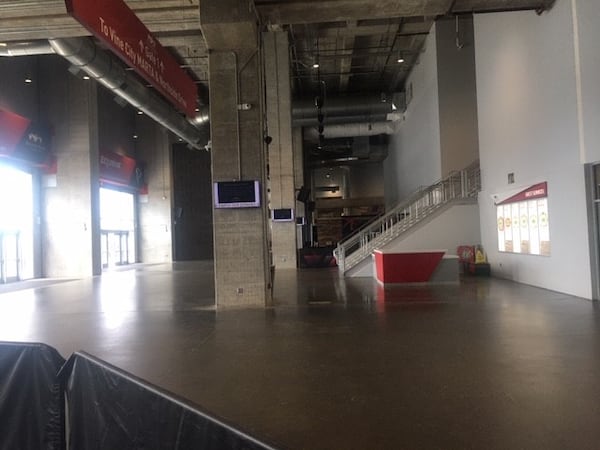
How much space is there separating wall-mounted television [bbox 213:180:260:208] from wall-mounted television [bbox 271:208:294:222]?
946 centimetres

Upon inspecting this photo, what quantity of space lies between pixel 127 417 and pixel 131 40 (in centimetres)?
509

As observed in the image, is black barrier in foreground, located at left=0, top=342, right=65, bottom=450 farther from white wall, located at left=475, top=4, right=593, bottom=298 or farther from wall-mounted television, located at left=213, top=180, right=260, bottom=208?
white wall, located at left=475, top=4, right=593, bottom=298

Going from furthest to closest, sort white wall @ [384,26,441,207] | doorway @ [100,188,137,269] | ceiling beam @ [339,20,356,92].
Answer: doorway @ [100,188,137,269] < white wall @ [384,26,441,207] < ceiling beam @ [339,20,356,92]

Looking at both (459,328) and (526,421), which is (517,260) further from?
(526,421)

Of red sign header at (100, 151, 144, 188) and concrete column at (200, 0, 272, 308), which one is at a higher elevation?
red sign header at (100, 151, 144, 188)

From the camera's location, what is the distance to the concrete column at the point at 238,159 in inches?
344

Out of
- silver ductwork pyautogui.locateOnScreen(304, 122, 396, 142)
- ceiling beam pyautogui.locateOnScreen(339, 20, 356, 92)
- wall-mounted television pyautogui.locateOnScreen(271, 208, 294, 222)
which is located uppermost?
ceiling beam pyautogui.locateOnScreen(339, 20, 356, 92)

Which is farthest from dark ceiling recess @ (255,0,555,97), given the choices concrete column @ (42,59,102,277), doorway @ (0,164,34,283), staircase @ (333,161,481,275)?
doorway @ (0,164,34,283)

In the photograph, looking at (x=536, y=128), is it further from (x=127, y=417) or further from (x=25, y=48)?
(x=25, y=48)

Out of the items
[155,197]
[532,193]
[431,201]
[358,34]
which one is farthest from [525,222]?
[155,197]

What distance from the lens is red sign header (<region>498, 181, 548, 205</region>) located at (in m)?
9.54

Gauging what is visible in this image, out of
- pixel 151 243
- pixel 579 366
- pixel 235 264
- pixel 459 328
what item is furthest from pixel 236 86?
pixel 151 243

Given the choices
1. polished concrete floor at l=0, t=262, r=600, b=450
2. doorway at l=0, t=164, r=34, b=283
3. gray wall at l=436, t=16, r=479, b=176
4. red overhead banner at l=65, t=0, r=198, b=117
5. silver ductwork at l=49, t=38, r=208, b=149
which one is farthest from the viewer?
doorway at l=0, t=164, r=34, b=283

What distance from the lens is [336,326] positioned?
650 cm
